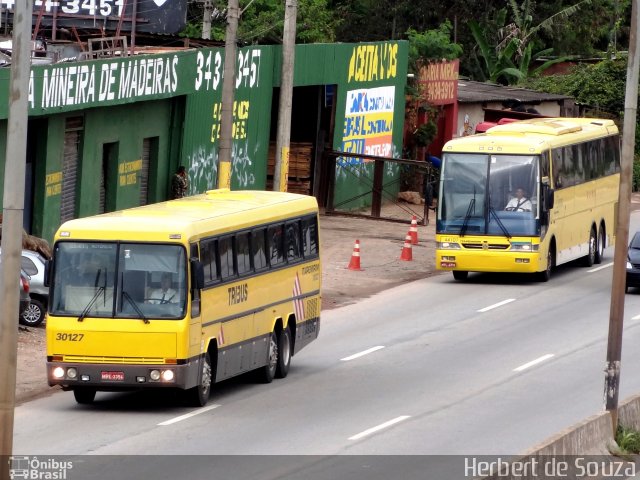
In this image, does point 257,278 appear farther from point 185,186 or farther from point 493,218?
point 185,186

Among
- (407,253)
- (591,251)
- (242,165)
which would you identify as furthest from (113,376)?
(242,165)

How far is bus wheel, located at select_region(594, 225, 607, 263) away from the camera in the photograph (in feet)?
123

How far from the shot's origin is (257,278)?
21.8 m

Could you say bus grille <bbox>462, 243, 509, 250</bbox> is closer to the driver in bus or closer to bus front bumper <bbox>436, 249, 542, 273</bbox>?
bus front bumper <bbox>436, 249, 542, 273</bbox>

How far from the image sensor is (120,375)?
1897cm

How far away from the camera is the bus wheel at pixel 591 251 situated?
121ft

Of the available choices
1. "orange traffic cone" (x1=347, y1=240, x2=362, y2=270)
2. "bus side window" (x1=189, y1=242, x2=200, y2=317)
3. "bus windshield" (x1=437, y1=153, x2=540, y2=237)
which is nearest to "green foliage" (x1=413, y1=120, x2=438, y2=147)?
"orange traffic cone" (x1=347, y1=240, x2=362, y2=270)

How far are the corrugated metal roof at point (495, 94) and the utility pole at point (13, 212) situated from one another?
41445 millimetres

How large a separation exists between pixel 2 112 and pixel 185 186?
8518 mm

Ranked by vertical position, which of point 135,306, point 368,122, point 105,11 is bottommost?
point 135,306

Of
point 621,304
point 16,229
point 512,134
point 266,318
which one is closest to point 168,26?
point 512,134

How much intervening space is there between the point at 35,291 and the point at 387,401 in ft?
26.0

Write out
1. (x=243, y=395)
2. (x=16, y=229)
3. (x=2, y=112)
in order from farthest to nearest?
(x=2, y=112) → (x=243, y=395) → (x=16, y=229)

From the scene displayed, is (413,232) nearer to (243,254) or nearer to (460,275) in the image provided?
(460,275)
